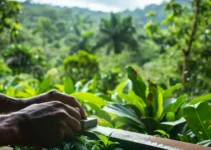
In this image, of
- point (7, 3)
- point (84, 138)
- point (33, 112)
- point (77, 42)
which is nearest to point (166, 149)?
point (84, 138)

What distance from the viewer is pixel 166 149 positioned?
110 cm

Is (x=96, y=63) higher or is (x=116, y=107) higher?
(x=116, y=107)

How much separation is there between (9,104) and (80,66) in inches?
360

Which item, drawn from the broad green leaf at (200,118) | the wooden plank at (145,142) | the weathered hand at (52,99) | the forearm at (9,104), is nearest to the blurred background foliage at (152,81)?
the broad green leaf at (200,118)

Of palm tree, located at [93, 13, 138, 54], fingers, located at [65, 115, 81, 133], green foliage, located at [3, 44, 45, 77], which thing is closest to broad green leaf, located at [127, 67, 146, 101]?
fingers, located at [65, 115, 81, 133]

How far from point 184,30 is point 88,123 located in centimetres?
414

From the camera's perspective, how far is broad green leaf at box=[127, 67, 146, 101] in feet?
5.64

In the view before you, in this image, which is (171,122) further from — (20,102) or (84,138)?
(20,102)

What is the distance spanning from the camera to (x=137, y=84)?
5.82ft

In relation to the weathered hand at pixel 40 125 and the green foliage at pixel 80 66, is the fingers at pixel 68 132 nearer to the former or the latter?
the weathered hand at pixel 40 125

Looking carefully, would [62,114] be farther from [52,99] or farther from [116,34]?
[116,34]

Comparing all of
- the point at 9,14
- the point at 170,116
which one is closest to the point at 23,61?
the point at 9,14

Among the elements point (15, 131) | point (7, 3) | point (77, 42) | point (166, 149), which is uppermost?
point (7, 3)

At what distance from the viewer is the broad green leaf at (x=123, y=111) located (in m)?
1.76
